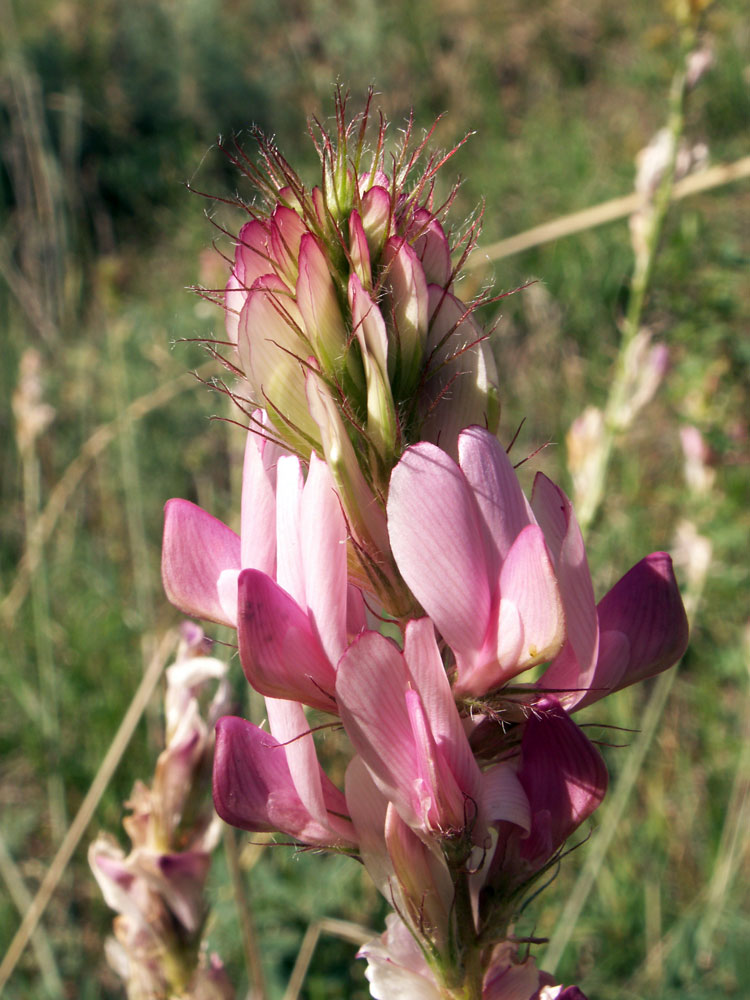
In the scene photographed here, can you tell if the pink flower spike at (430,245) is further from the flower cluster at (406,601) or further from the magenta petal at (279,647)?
the magenta petal at (279,647)

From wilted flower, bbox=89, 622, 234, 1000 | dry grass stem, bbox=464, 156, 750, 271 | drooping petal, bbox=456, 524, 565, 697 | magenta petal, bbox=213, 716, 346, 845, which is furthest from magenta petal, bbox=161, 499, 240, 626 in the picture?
dry grass stem, bbox=464, 156, 750, 271

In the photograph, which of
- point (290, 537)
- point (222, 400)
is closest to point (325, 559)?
point (290, 537)

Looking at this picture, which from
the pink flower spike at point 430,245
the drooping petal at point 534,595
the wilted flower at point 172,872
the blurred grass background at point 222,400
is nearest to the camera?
the drooping petal at point 534,595

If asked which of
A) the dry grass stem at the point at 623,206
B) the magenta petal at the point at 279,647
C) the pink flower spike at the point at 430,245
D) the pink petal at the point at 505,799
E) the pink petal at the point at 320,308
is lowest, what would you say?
the pink petal at the point at 505,799

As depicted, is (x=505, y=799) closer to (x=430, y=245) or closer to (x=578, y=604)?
(x=578, y=604)

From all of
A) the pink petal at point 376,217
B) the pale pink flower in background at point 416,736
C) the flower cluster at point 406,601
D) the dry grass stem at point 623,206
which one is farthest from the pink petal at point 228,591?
the dry grass stem at point 623,206

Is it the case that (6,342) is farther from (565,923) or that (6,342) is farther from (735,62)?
(735,62)
